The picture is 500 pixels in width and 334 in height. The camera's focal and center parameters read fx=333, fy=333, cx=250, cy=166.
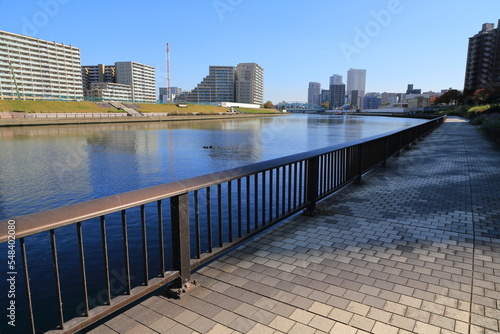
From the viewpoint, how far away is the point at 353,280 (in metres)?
3.42

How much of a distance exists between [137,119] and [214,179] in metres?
66.7

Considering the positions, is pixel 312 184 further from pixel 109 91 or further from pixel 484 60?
pixel 109 91

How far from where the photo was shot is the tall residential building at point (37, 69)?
109 metres

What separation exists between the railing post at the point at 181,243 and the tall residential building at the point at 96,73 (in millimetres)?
217006

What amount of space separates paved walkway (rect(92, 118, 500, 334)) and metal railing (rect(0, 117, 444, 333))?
238mm

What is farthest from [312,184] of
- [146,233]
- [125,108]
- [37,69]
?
[37,69]

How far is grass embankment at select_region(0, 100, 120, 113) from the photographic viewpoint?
59.8m

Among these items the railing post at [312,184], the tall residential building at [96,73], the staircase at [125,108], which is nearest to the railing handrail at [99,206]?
the railing post at [312,184]

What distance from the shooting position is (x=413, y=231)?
16.1ft

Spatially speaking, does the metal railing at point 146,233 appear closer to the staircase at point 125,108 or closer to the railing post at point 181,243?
the railing post at point 181,243

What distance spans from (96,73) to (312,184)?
219m

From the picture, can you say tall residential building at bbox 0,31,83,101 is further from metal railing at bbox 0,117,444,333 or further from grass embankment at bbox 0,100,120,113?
metal railing at bbox 0,117,444,333

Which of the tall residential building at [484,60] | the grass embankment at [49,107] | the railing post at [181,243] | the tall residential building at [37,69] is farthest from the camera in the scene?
the tall residential building at [484,60]

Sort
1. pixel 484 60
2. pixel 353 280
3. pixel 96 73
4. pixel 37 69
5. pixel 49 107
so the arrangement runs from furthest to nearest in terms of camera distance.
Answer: pixel 96 73, pixel 37 69, pixel 484 60, pixel 49 107, pixel 353 280
